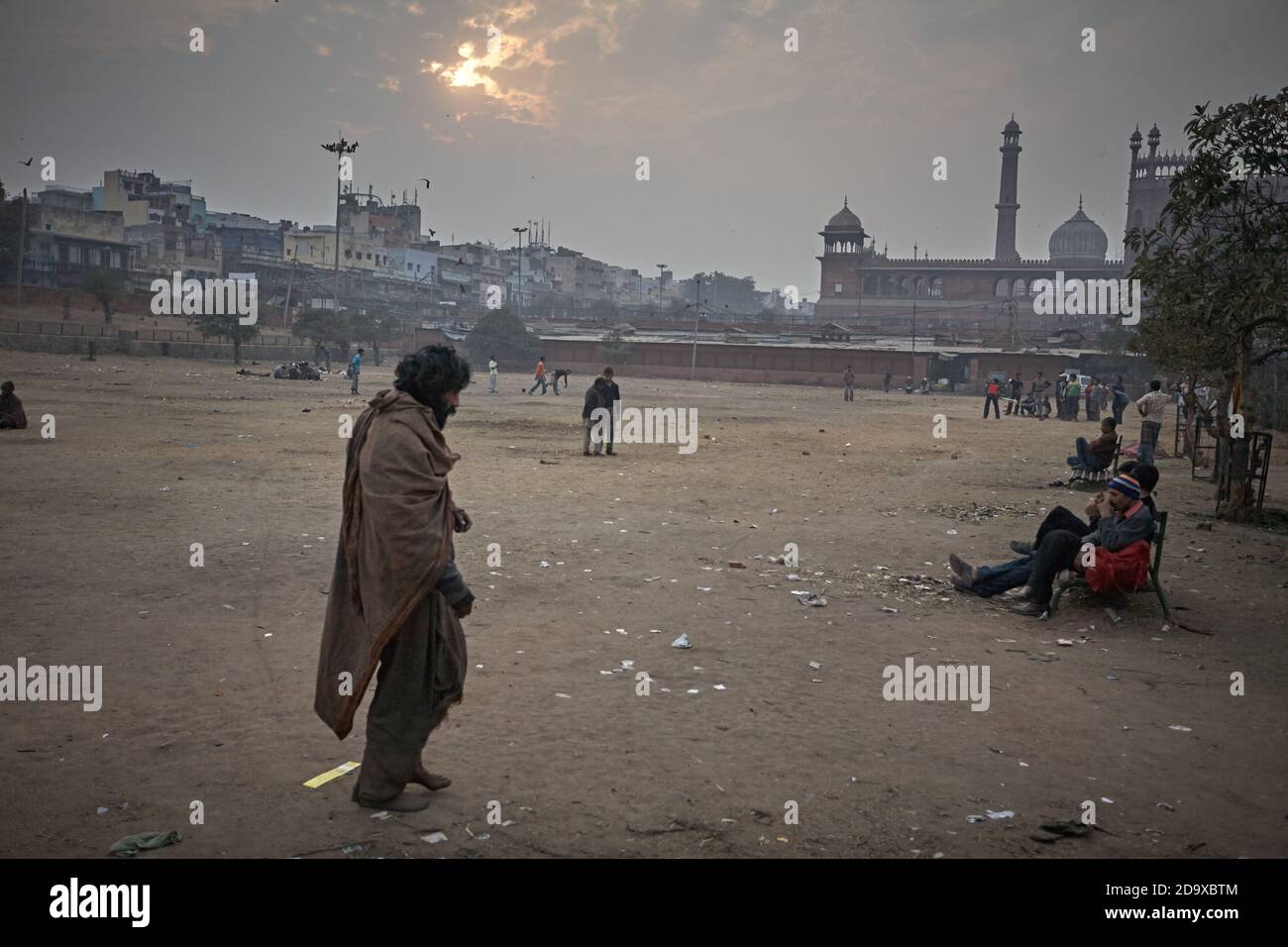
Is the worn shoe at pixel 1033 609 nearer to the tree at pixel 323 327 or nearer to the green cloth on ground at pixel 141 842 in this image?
the green cloth on ground at pixel 141 842

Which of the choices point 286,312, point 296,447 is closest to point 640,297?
point 286,312

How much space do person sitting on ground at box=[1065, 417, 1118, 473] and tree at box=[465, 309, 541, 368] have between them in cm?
4880

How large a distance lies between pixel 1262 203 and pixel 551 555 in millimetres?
7499

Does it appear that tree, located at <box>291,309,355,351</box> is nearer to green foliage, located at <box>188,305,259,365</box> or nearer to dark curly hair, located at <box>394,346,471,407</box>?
green foliage, located at <box>188,305,259,365</box>

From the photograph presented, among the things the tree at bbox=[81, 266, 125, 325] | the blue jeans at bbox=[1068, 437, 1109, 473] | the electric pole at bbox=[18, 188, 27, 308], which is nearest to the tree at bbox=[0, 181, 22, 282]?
the electric pole at bbox=[18, 188, 27, 308]

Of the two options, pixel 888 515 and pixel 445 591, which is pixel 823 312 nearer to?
pixel 888 515

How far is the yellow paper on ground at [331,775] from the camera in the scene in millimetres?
3801

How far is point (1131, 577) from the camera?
6.60 metres

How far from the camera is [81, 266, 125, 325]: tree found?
4544 centimetres

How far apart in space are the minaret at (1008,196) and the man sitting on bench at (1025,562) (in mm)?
83259

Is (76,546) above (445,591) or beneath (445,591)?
beneath

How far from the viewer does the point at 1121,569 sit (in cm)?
655
